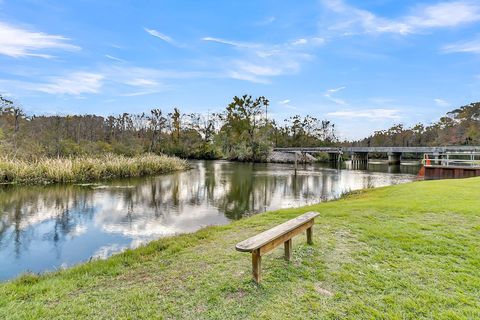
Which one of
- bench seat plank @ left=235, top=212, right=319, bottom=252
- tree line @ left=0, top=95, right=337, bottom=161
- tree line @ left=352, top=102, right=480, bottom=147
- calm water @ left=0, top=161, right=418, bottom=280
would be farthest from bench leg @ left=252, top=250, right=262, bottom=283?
tree line @ left=352, top=102, right=480, bottom=147

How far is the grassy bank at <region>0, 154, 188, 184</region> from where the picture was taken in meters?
14.8

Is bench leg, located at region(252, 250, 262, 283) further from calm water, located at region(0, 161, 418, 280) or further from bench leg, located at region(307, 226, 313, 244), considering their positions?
calm water, located at region(0, 161, 418, 280)

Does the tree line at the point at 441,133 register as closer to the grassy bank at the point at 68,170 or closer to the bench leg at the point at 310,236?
the grassy bank at the point at 68,170

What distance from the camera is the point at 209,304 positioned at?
2.96 m

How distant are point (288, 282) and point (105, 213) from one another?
26.6ft

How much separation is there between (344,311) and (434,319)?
0.79m

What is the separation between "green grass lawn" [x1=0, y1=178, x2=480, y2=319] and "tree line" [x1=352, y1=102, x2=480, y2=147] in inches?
1888

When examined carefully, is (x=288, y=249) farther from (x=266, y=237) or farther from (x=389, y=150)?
(x=389, y=150)

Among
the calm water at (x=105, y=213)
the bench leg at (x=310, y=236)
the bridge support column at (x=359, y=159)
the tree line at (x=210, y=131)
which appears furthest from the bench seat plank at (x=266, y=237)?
the bridge support column at (x=359, y=159)

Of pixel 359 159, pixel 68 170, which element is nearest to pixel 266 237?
pixel 68 170

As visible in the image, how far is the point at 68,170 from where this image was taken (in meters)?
16.0

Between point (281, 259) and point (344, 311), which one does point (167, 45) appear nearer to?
point (281, 259)

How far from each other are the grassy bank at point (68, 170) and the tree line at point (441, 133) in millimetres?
46454

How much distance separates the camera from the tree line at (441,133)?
143 ft
